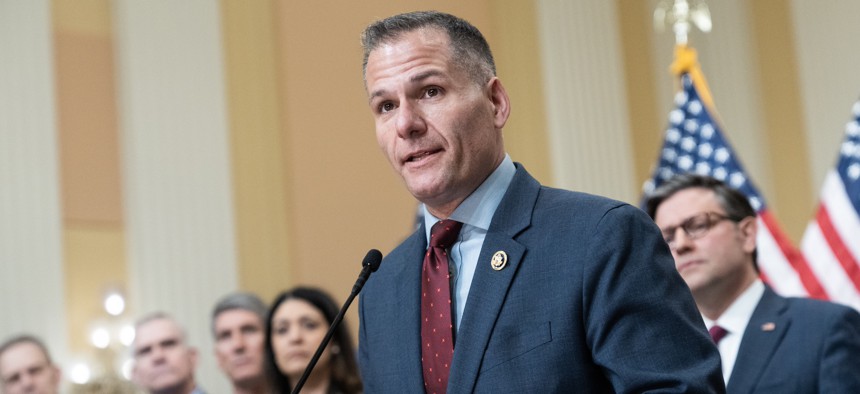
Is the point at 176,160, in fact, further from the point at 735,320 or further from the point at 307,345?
the point at 735,320

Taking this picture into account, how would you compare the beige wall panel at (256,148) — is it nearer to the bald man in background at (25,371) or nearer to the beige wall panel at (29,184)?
the beige wall panel at (29,184)

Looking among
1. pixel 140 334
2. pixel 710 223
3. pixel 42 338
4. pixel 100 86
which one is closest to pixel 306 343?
pixel 140 334

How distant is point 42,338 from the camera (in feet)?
27.7

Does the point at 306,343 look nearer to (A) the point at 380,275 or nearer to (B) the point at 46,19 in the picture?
(A) the point at 380,275

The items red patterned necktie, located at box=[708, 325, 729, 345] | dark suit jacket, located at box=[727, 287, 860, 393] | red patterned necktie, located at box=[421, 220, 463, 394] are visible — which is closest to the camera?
red patterned necktie, located at box=[421, 220, 463, 394]

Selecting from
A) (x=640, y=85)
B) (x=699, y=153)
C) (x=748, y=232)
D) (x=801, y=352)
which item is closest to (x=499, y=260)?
(x=801, y=352)

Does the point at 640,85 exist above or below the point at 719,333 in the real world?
above

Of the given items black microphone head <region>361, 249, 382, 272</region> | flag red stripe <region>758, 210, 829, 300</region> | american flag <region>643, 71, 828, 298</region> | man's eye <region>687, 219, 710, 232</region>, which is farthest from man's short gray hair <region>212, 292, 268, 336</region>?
black microphone head <region>361, 249, 382, 272</region>

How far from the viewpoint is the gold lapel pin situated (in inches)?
92.5

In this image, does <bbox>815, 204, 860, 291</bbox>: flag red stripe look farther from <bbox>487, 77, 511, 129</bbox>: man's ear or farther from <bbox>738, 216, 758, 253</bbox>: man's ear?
<bbox>487, 77, 511, 129</bbox>: man's ear

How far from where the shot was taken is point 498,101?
258 cm

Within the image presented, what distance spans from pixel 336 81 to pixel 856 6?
16.3ft

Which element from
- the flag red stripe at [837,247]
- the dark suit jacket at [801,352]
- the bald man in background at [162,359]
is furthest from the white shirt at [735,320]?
the bald man in background at [162,359]

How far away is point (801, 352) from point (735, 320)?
45cm
